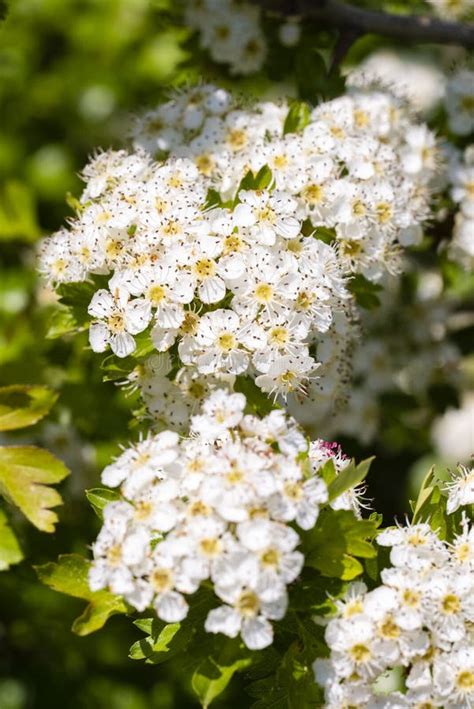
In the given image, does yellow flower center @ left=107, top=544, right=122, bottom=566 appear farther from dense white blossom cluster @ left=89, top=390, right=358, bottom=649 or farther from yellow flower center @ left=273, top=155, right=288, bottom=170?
yellow flower center @ left=273, top=155, right=288, bottom=170

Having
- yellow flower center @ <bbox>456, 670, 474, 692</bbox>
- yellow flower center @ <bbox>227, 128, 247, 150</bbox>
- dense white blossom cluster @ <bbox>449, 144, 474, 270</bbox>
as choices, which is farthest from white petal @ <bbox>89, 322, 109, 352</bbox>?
dense white blossom cluster @ <bbox>449, 144, 474, 270</bbox>

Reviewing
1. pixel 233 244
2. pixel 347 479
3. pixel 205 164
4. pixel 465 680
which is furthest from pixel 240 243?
pixel 465 680

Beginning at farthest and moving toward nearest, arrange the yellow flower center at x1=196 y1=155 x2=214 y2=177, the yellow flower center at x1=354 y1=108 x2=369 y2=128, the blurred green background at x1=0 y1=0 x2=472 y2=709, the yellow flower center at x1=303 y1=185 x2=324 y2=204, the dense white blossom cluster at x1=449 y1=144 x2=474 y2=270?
the blurred green background at x1=0 y1=0 x2=472 y2=709 < the dense white blossom cluster at x1=449 y1=144 x2=474 y2=270 < the yellow flower center at x1=354 y1=108 x2=369 y2=128 < the yellow flower center at x1=196 y1=155 x2=214 y2=177 < the yellow flower center at x1=303 y1=185 x2=324 y2=204

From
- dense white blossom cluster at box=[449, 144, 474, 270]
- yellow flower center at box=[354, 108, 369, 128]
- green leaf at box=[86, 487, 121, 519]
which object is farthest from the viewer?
dense white blossom cluster at box=[449, 144, 474, 270]

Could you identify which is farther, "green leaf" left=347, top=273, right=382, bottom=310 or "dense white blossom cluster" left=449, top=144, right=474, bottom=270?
"dense white blossom cluster" left=449, top=144, right=474, bottom=270

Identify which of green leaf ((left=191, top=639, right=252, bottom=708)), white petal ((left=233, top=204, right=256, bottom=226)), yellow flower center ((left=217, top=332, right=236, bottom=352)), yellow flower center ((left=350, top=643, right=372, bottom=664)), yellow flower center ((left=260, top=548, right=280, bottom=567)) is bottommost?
green leaf ((left=191, top=639, right=252, bottom=708))

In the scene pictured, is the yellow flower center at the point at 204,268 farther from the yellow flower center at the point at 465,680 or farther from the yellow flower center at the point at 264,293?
the yellow flower center at the point at 465,680
